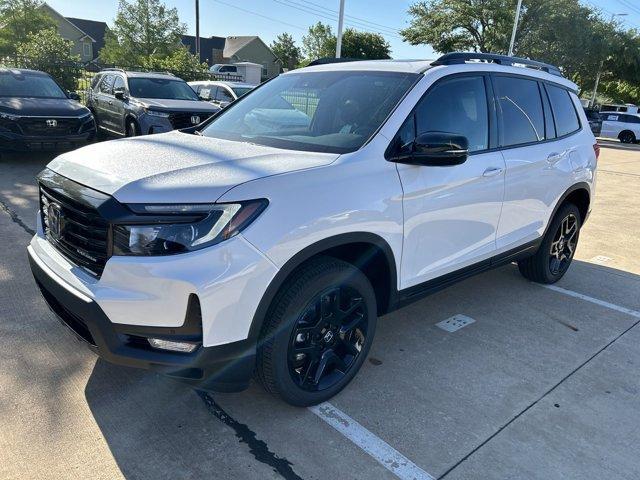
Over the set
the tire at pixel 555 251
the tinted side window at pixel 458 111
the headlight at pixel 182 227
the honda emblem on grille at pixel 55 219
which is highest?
the tinted side window at pixel 458 111

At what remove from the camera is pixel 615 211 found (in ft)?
28.5

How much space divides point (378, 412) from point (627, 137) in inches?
1153

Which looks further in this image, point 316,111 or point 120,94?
point 120,94

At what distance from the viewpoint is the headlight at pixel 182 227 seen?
2.19 m

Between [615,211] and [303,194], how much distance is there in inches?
319

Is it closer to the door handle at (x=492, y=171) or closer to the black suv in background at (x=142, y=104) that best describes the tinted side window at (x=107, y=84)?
the black suv in background at (x=142, y=104)

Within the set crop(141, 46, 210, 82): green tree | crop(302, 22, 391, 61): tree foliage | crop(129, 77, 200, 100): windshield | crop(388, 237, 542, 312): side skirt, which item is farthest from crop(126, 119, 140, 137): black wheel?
crop(302, 22, 391, 61): tree foliage

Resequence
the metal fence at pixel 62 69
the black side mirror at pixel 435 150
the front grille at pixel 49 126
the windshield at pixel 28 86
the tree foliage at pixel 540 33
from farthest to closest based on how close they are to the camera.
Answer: the tree foliage at pixel 540 33, the metal fence at pixel 62 69, the windshield at pixel 28 86, the front grille at pixel 49 126, the black side mirror at pixel 435 150

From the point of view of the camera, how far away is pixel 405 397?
2980 mm

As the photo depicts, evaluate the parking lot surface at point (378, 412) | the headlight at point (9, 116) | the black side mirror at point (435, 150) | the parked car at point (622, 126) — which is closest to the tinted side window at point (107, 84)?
the headlight at point (9, 116)

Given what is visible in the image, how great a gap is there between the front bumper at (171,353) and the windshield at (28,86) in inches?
335

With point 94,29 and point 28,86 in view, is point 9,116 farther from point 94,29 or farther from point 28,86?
point 94,29

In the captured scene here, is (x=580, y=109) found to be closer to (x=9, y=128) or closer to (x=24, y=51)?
(x=9, y=128)

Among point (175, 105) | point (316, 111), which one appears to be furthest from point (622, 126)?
point (316, 111)
